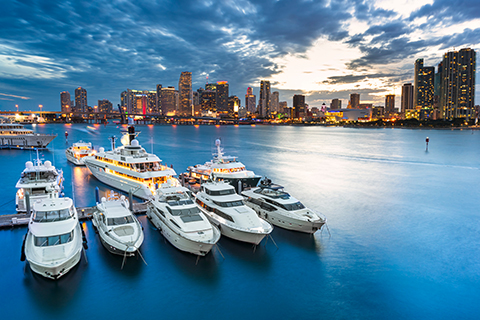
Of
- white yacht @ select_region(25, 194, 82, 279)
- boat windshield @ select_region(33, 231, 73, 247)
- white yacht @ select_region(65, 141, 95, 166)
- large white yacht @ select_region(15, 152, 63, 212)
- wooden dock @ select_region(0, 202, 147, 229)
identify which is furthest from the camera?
white yacht @ select_region(65, 141, 95, 166)

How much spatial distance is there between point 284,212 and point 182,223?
730 cm

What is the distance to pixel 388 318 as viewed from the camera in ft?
41.2

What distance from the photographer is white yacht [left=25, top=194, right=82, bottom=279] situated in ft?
44.6

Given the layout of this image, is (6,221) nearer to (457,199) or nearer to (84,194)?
(84,194)

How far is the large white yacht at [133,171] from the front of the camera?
2801 centimetres

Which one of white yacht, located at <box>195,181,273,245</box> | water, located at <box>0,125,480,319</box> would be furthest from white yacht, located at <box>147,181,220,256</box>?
white yacht, located at <box>195,181,273,245</box>

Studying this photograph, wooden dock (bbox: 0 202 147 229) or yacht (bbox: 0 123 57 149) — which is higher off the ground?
yacht (bbox: 0 123 57 149)

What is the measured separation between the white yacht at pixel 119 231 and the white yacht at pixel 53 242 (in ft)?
4.79

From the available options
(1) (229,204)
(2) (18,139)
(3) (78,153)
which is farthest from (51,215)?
(2) (18,139)

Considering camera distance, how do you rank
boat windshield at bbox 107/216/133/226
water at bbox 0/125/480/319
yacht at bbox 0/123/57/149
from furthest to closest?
yacht at bbox 0/123/57/149 → boat windshield at bbox 107/216/133/226 → water at bbox 0/125/480/319

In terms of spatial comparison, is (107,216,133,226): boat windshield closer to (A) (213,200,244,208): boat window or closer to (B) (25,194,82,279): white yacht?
(B) (25,194,82,279): white yacht

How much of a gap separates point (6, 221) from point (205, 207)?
1392 cm

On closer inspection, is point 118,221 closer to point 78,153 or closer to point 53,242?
point 53,242

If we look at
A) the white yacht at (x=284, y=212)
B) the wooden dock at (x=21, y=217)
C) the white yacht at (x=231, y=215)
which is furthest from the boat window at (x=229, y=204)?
the wooden dock at (x=21, y=217)
